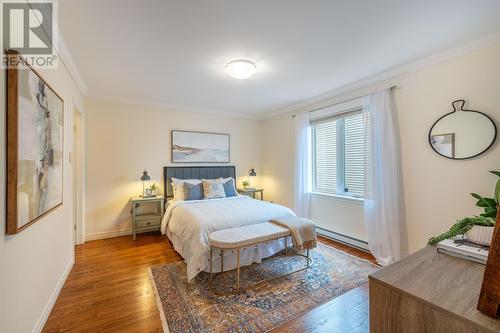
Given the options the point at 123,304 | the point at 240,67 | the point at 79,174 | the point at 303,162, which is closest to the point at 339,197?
the point at 303,162

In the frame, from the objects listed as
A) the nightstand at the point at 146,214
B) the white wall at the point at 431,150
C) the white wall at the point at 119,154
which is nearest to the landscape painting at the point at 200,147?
the white wall at the point at 119,154

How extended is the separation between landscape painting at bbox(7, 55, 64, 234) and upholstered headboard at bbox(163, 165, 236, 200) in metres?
2.09

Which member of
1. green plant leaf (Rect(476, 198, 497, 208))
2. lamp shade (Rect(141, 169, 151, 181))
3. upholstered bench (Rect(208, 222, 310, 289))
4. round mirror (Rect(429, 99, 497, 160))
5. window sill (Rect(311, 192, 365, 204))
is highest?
round mirror (Rect(429, 99, 497, 160))

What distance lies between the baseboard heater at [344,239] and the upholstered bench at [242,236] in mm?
1108

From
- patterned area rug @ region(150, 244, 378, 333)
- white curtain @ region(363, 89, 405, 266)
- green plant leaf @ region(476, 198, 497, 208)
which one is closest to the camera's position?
patterned area rug @ region(150, 244, 378, 333)

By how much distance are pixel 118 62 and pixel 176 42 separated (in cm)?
93

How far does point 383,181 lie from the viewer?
282cm

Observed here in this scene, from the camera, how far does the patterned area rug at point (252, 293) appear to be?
1777mm

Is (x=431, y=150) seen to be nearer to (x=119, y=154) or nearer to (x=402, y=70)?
(x=402, y=70)

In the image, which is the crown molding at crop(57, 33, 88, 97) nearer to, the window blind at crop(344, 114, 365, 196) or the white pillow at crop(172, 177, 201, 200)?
the white pillow at crop(172, 177, 201, 200)

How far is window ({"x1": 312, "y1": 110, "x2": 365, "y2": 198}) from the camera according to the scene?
3381 mm
